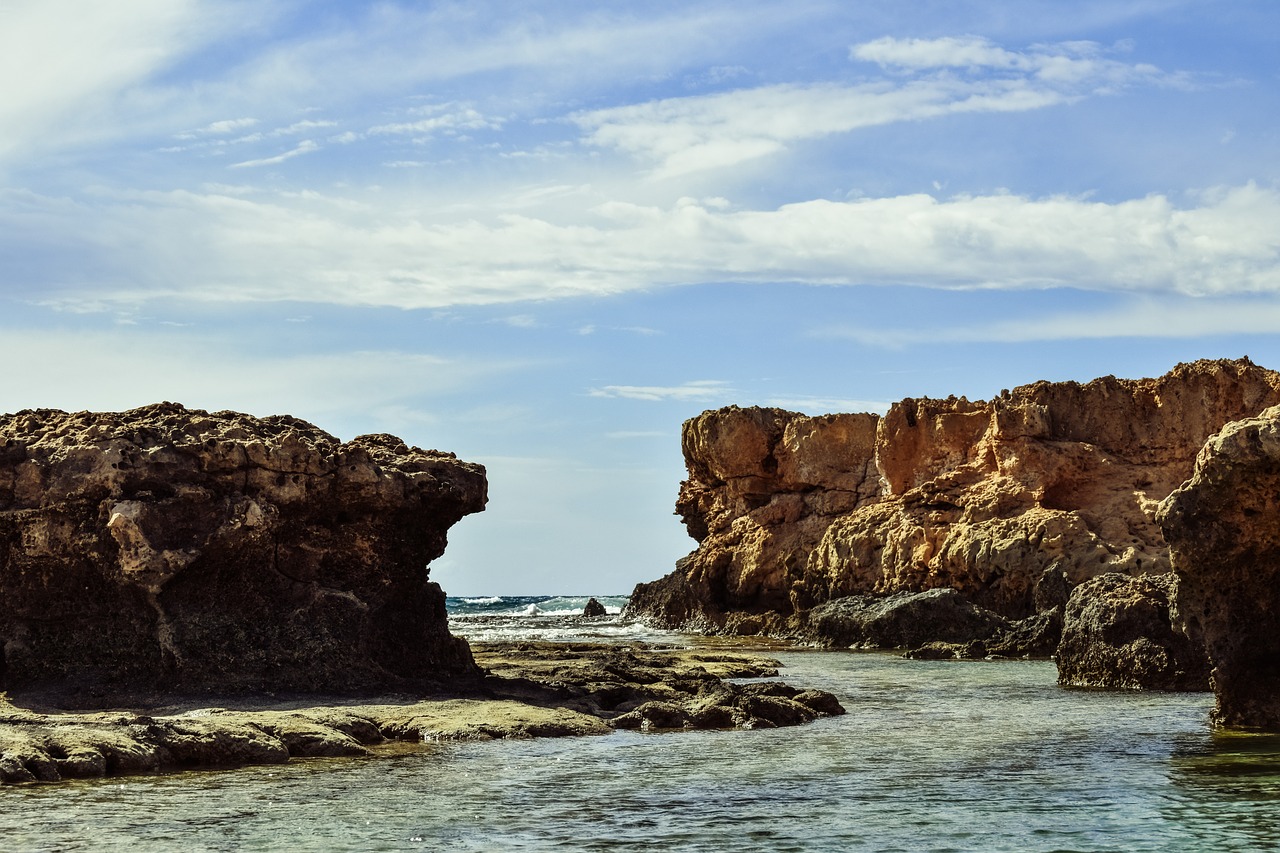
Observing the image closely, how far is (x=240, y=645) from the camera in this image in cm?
1775

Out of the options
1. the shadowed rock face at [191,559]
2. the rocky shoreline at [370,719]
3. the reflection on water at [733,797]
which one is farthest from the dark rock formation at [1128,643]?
the shadowed rock face at [191,559]

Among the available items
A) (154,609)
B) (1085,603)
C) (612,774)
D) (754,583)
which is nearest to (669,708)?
(612,774)

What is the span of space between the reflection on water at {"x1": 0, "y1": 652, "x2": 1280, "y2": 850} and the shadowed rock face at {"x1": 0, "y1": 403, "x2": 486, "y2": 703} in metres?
3.73

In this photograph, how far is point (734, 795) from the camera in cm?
1235

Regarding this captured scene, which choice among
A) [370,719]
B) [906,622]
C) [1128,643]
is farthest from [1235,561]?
[906,622]

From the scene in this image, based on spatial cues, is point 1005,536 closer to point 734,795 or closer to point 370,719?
point 370,719

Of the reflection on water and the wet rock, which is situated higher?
the wet rock

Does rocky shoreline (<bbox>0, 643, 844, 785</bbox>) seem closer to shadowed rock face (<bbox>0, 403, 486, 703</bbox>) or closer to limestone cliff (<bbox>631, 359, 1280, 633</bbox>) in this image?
shadowed rock face (<bbox>0, 403, 486, 703</bbox>)

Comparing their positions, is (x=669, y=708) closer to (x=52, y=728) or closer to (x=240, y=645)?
(x=240, y=645)

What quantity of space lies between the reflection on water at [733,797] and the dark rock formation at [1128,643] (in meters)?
4.56

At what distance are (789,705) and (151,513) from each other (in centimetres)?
831

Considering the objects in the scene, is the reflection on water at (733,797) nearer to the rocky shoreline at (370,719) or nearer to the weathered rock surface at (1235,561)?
the rocky shoreline at (370,719)

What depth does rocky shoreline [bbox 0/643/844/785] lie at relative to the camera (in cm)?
1334

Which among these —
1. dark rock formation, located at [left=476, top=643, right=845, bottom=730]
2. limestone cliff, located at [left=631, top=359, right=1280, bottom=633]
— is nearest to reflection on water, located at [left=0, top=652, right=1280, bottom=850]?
dark rock formation, located at [left=476, top=643, right=845, bottom=730]
